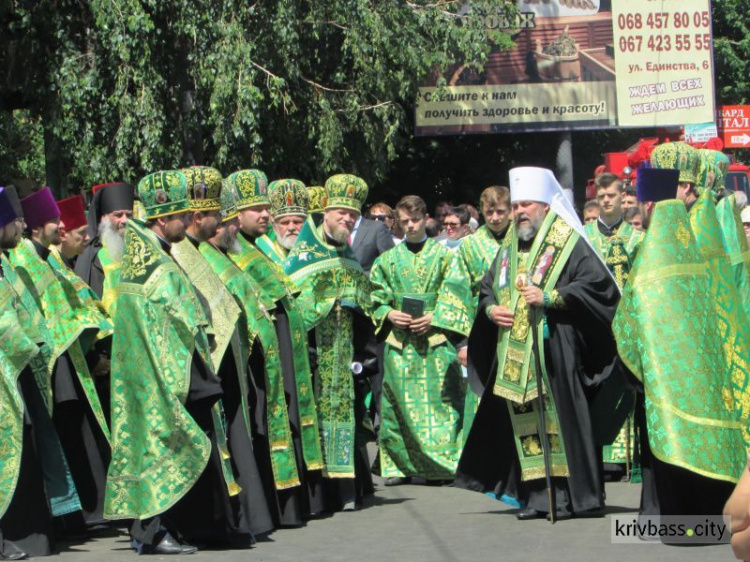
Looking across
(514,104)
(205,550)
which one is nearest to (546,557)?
(205,550)

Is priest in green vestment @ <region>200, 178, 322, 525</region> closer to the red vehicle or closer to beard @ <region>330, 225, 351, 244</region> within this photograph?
beard @ <region>330, 225, 351, 244</region>

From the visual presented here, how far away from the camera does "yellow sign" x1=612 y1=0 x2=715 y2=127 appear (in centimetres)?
2891

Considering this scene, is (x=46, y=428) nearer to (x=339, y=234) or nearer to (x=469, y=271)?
(x=339, y=234)

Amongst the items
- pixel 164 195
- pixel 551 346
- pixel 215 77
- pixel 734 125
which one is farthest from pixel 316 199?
pixel 734 125

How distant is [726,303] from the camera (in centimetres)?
859

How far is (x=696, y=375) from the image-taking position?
8375 mm

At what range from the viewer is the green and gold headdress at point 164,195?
8.58m

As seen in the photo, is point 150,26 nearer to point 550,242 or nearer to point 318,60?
point 318,60

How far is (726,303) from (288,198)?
346cm

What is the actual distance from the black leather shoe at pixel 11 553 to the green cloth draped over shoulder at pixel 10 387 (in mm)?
280

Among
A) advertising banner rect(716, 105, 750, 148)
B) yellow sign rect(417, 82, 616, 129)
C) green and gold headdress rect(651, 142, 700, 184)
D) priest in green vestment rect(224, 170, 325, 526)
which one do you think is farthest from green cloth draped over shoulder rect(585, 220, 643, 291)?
advertising banner rect(716, 105, 750, 148)

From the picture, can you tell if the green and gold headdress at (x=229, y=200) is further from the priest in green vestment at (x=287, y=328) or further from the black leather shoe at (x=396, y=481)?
the black leather shoe at (x=396, y=481)

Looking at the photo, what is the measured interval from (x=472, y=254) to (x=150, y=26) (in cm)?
692

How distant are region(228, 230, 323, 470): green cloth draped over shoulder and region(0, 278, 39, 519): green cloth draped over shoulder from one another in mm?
1711
